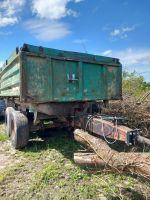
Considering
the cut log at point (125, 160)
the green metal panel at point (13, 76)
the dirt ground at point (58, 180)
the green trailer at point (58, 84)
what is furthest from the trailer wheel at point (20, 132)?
the cut log at point (125, 160)

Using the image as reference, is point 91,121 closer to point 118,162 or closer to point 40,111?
point 40,111

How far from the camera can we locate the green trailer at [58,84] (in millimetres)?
5406

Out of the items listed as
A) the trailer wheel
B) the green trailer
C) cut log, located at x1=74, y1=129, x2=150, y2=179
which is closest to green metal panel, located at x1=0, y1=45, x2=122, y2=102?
the green trailer

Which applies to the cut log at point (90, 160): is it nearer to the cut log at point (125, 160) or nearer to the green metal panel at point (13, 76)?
the cut log at point (125, 160)

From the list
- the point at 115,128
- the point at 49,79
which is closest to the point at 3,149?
the point at 49,79

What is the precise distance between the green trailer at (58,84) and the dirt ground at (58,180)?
0.83 meters

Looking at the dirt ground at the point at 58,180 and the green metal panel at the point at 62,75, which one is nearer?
the dirt ground at the point at 58,180

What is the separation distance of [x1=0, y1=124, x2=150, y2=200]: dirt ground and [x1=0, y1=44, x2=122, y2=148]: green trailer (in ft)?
2.71

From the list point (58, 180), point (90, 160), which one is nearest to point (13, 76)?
point (58, 180)

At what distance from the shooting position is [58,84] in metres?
Result: 5.74

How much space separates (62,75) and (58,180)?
7.52 feet

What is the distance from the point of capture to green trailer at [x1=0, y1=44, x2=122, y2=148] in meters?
5.41

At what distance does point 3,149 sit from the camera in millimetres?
6594

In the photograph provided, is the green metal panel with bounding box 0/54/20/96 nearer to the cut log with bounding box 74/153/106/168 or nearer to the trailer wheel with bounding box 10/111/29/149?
the trailer wheel with bounding box 10/111/29/149
